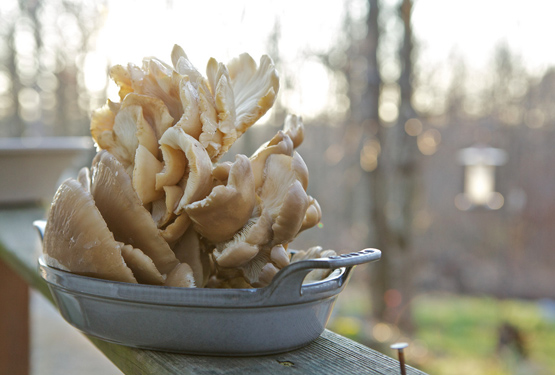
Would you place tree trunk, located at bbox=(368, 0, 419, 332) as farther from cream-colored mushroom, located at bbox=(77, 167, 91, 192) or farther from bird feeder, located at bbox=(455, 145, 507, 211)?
cream-colored mushroom, located at bbox=(77, 167, 91, 192)

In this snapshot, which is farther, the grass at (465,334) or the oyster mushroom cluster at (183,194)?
the grass at (465,334)

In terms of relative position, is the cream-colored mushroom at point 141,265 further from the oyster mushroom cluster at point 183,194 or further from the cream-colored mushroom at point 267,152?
the cream-colored mushroom at point 267,152

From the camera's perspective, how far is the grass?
156 inches

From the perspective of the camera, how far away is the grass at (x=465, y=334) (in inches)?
156

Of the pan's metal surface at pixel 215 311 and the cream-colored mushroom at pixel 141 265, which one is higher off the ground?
the cream-colored mushroom at pixel 141 265

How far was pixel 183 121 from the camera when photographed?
53cm

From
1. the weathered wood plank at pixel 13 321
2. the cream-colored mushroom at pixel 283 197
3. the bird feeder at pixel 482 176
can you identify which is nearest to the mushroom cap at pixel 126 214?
the cream-colored mushroom at pixel 283 197

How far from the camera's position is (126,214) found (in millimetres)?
513

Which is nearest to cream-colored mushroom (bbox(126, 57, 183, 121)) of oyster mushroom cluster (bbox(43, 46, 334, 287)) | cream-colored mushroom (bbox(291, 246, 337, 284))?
oyster mushroom cluster (bbox(43, 46, 334, 287))

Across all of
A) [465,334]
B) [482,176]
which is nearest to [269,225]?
[465,334]

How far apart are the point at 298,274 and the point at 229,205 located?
0.09 meters

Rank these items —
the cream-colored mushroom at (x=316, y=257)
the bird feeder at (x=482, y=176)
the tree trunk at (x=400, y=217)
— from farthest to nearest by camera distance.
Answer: the bird feeder at (x=482, y=176), the tree trunk at (x=400, y=217), the cream-colored mushroom at (x=316, y=257)

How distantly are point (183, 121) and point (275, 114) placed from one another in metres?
4.83

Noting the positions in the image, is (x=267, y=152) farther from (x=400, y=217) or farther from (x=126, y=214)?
(x=400, y=217)
